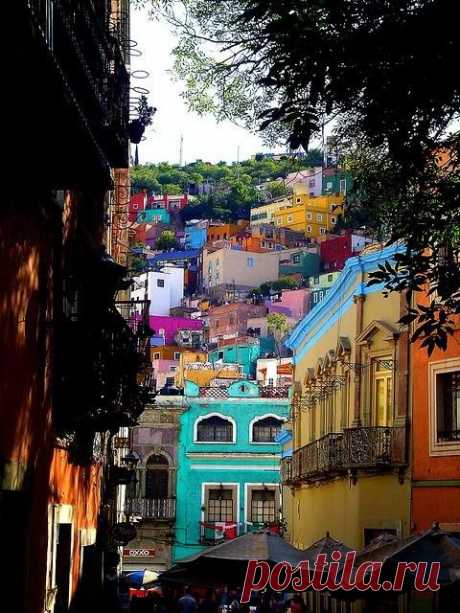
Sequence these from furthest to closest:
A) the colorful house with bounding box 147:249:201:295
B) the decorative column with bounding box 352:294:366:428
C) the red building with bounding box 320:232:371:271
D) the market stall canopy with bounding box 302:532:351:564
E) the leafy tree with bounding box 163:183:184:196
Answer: the leafy tree with bounding box 163:183:184:196, the colorful house with bounding box 147:249:201:295, the red building with bounding box 320:232:371:271, the decorative column with bounding box 352:294:366:428, the market stall canopy with bounding box 302:532:351:564

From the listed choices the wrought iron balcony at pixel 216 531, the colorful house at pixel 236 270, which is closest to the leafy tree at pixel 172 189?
the colorful house at pixel 236 270

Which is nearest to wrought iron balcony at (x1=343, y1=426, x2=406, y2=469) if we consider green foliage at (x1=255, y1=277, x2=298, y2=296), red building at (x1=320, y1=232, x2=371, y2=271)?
green foliage at (x1=255, y1=277, x2=298, y2=296)

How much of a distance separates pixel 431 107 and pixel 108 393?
4.98 meters

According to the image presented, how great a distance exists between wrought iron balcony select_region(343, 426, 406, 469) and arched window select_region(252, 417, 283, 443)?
24.8 meters

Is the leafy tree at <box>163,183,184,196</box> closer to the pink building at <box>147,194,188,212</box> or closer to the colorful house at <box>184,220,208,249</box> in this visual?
the pink building at <box>147,194,188,212</box>

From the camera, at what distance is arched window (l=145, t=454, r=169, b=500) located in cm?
4662

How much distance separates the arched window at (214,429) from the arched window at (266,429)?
1020 millimetres

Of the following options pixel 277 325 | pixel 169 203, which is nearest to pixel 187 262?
pixel 169 203

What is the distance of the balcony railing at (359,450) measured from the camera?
1997 cm

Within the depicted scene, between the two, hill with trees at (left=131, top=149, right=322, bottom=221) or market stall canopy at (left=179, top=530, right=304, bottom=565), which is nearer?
market stall canopy at (left=179, top=530, right=304, bottom=565)

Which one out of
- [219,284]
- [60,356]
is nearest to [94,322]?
[60,356]

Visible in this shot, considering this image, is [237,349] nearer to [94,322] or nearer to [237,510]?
[237,510]

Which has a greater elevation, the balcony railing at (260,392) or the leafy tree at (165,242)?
the leafy tree at (165,242)

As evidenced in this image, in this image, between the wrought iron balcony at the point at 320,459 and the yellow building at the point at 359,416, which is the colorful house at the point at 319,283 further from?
the yellow building at the point at 359,416
